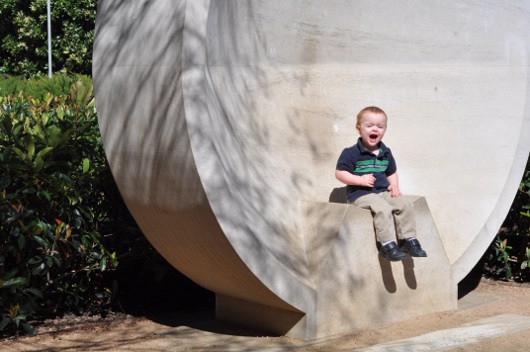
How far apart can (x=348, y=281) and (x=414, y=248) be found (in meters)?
0.51

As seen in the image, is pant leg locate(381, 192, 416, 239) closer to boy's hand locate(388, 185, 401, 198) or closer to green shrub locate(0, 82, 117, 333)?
boy's hand locate(388, 185, 401, 198)

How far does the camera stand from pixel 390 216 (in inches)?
243

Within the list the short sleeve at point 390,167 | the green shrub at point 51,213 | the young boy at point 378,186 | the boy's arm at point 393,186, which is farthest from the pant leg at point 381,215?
the green shrub at point 51,213

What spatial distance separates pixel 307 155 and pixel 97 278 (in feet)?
5.94

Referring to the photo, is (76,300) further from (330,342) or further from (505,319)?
(505,319)

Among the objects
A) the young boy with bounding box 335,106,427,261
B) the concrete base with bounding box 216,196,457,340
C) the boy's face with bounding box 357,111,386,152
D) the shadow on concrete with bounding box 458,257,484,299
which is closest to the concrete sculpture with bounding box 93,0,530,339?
the concrete base with bounding box 216,196,457,340

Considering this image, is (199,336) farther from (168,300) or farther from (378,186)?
(378,186)

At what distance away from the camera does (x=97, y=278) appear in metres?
6.76

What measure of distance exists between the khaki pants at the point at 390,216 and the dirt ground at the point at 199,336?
25.3 inches

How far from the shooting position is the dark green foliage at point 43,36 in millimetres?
25391

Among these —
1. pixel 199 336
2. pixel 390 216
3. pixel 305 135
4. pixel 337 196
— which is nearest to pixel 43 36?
pixel 305 135

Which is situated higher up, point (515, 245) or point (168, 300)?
point (515, 245)

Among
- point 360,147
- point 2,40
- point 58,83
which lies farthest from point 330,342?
point 2,40

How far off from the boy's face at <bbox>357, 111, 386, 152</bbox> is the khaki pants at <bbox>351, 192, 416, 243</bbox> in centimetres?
39
